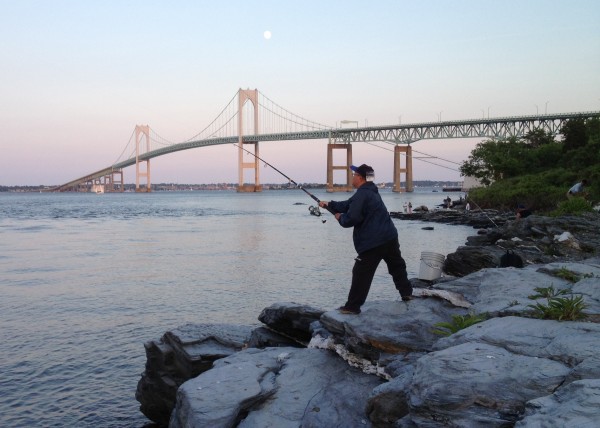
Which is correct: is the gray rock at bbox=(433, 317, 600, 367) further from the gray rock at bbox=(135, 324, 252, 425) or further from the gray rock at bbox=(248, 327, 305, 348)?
the gray rock at bbox=(135, 324, 252, 425)

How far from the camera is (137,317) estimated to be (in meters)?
11.2

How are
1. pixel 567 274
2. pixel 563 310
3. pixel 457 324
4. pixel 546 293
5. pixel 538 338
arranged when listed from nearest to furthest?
1. pixel 538 338
2. pixel 563 310
3. pixel 457 324
4. pixel 546 293
5. pixel 567 274

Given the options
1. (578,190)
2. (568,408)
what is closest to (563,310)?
(568,408)

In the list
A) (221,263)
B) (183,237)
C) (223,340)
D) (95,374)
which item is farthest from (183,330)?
(183,237)

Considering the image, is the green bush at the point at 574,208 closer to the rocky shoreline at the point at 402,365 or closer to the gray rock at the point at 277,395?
the rocky shoreline at the point at 402,365

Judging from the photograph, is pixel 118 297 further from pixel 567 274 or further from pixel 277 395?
pixel 567 274

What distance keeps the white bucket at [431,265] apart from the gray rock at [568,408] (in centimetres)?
749

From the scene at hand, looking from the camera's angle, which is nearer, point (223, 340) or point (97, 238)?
point (223, 340)

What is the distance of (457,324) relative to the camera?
17.8 ft

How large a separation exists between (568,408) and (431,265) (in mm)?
7807

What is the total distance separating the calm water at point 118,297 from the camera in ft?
24.1

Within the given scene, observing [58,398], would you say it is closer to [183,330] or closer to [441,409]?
[183,330]

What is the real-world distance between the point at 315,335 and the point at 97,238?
26.2 metres

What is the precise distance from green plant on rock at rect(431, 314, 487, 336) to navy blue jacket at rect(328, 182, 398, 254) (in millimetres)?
1093
